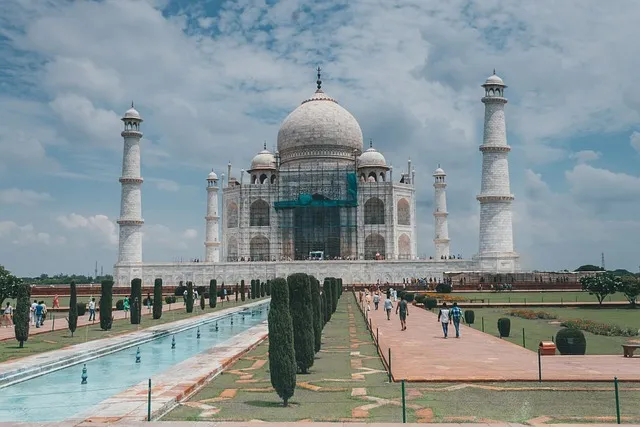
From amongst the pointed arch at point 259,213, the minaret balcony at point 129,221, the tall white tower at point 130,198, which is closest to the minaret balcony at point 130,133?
the tall white tower at point 130,198

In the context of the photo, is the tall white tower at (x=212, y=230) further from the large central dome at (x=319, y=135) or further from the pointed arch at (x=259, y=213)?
the large central dome at (x=319, y=135)

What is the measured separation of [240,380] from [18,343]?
26.0ft

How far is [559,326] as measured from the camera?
17688mm

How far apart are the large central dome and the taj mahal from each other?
0.28ft

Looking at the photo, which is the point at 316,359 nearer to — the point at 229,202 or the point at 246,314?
the point at 246,314

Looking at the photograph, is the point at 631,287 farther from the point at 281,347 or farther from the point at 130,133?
the point at 130,133

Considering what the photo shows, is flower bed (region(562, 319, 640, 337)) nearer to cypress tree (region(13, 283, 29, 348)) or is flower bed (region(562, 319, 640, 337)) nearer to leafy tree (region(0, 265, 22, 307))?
cypress tree (region(13, 283, 29, 348))

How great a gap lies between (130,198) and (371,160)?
18.8 meters

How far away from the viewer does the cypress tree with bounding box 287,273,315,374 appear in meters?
10.2

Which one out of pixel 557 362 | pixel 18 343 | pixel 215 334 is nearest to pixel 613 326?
pixel 557 362

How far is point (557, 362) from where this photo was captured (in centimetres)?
1108

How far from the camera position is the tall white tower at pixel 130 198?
41.8 m

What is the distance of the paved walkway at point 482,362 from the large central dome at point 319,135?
115 feet

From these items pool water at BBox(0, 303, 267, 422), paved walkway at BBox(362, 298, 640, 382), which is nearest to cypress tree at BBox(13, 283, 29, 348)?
pool water at BBox(0, 303, 267, 422)
